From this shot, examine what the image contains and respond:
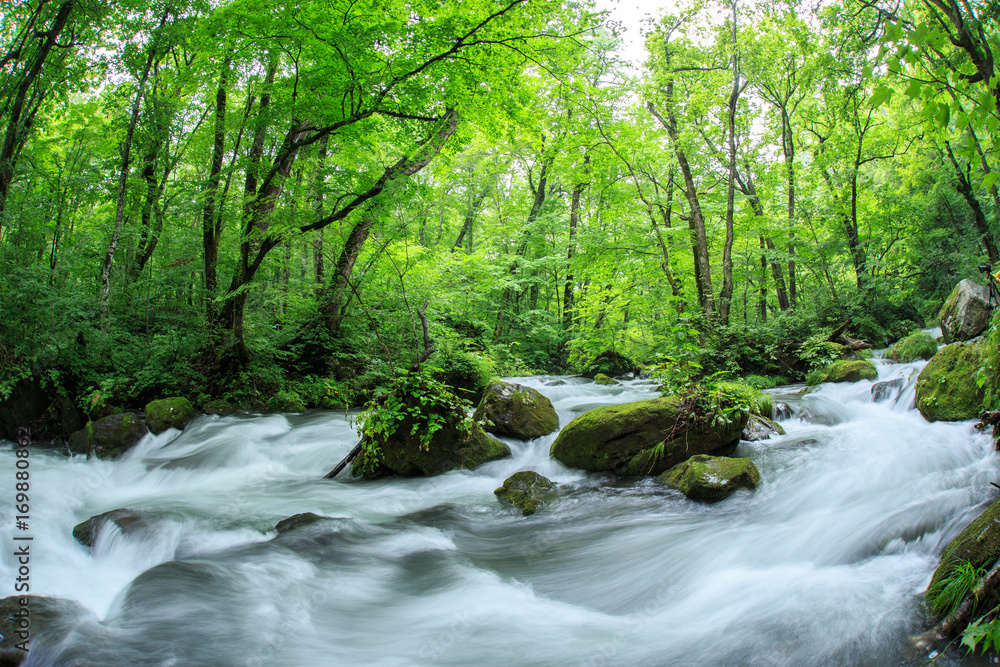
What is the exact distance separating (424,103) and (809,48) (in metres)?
11.2

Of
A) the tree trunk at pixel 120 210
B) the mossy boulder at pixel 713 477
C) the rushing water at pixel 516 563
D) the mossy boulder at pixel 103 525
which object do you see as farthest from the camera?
the tree trunk at pixel 120 210

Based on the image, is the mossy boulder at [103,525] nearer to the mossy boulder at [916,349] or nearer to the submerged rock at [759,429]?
the submerged rock at [759,429]

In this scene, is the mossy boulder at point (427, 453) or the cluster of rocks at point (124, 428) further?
the cluster of rocks at point (124, 428)

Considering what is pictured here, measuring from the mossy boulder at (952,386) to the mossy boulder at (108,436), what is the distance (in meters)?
11.5

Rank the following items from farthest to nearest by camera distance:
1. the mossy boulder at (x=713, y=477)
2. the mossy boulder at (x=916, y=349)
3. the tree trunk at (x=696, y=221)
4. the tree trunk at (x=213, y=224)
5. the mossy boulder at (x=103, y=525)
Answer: the tree trunk at (x=696, y=221) → the mossy boulder at (x=916, y=349) → the tree trunk at (x=213, y=224) → the mossy boulder at (x=713, y=477) → the mossy boulder at (x=103, y=525)

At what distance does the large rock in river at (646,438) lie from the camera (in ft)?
19.8

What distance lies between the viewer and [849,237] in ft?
49.9

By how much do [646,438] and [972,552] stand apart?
3518 mm

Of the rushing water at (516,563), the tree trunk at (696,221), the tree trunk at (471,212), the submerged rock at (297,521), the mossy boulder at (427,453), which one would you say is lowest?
the rushing water at (516,563)

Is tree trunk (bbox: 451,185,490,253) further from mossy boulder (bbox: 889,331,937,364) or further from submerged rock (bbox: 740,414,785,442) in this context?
submerged rock (bbox: 740,414,785,442)

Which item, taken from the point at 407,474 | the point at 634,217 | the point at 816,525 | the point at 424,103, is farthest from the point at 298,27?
the point at 634,217

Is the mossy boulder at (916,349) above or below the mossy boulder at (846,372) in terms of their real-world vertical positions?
above

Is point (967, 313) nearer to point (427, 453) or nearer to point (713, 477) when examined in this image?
point (713, 477)

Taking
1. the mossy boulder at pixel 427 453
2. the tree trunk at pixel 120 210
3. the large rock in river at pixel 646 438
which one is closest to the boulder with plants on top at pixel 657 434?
the large rock in river at pixel 646 438
